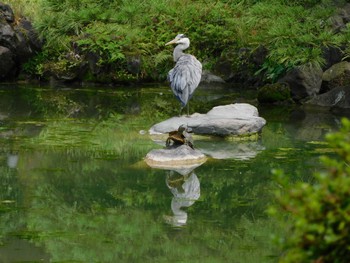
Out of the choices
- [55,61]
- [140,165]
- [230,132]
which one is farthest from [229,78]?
[140,165]

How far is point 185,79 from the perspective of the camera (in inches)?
357

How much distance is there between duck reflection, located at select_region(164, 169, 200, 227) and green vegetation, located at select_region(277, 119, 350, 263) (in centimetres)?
340

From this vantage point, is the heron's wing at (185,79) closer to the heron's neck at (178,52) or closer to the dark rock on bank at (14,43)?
the heron's neck at (178,52)

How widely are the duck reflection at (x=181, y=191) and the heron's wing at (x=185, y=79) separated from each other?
2.07 metres

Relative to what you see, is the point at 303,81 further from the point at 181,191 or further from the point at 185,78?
the point at 181,191

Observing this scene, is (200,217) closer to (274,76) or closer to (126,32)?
(274,76)

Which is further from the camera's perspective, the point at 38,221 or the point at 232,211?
the point at 232,211

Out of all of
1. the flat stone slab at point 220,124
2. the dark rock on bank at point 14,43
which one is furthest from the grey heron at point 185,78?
the dark rock on bank at point 14,43

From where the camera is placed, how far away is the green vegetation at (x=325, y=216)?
2.02m

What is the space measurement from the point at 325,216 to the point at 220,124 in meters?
6.75

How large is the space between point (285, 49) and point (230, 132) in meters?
1.55

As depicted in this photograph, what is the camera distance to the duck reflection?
18.6ft

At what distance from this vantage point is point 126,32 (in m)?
14.7

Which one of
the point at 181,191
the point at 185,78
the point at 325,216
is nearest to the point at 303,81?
the point at 185,78
